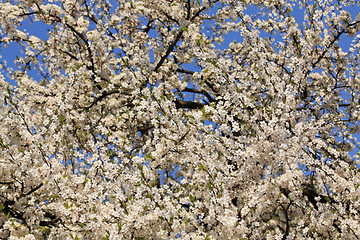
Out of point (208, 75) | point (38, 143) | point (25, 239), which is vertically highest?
point (208, 75)

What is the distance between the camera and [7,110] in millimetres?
5605

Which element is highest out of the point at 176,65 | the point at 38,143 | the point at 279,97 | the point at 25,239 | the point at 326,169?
the point at 176,65

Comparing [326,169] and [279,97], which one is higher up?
[279,97]

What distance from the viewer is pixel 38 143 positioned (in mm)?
5414

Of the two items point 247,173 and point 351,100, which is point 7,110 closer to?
point 247,173

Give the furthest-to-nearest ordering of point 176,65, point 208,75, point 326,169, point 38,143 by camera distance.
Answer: point 176,65, point 208,75, point 326,169, point 38,143

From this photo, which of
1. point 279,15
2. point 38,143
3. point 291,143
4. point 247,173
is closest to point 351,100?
point 279,15

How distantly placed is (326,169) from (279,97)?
152cm

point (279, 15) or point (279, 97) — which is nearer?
point (279, 97)

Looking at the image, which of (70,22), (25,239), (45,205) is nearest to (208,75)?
(70,22)

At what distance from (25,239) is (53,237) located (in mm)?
381

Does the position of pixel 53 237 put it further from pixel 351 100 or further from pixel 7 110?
pixel 351 100

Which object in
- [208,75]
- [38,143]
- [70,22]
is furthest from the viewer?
[70,22]

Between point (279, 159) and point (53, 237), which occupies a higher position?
point (279, 159)
